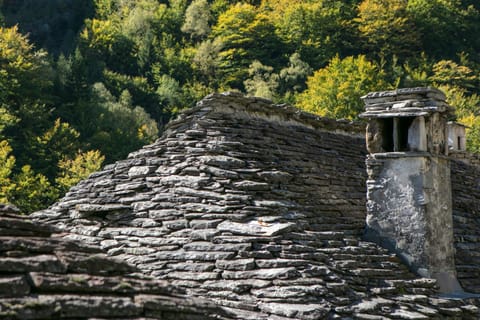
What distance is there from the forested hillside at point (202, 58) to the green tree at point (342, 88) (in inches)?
2.4

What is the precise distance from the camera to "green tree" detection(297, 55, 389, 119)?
134 feet

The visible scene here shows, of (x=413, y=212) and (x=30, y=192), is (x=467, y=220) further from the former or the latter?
(x=30, y=192)

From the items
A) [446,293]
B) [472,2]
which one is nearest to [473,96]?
[472,2]

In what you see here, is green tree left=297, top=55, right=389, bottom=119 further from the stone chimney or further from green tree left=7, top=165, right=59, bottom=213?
the stone chimney

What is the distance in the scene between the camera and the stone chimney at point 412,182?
37.3 ft

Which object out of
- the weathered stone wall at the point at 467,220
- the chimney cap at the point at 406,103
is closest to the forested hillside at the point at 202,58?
the weathered stone wall at the point at 467,220

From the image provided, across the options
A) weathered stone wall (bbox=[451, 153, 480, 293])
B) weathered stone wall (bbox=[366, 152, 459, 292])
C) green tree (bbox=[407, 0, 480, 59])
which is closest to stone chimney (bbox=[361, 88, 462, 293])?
weathered stone wall (bbox=[366, 152, 459, 292])

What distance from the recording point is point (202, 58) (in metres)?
53.1

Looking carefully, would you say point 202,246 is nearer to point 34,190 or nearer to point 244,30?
point 34,190

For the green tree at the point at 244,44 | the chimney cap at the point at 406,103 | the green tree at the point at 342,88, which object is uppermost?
the green tree at the point at 244,44

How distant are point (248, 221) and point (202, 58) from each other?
43.3m

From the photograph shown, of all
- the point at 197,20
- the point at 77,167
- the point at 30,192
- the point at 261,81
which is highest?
the point at 197,20

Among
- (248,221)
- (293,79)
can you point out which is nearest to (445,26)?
(293,79)

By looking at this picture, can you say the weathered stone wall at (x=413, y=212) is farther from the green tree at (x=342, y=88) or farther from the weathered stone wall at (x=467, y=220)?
the green tree at (x=342, y=88)
